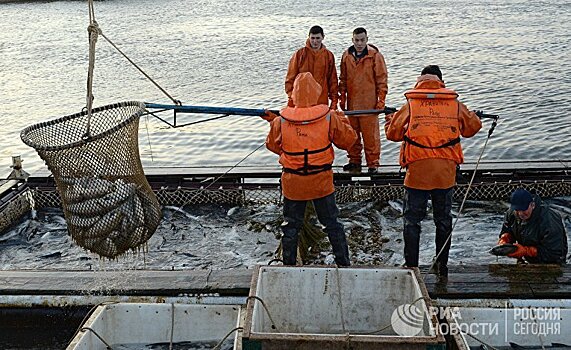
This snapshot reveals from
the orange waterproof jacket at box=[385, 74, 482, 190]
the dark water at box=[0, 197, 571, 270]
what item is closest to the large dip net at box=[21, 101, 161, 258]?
the dark water at box=[0, 197, 571, 270]

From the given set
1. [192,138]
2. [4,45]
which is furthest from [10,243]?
[4,45]

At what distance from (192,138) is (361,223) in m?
7.61

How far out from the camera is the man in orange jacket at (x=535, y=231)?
5203mm

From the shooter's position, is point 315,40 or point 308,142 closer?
point 308,142

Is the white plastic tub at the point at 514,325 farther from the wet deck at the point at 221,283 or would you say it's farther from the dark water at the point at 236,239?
the dark water at the point at 236,239

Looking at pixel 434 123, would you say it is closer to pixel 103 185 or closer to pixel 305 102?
pixel 305 102

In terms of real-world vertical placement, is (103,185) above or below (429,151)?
below

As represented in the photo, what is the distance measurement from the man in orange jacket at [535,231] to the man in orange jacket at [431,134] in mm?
665

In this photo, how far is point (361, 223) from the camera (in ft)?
24.1

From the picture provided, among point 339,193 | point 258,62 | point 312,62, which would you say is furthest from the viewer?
point 258,62

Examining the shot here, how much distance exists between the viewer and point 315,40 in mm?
7293

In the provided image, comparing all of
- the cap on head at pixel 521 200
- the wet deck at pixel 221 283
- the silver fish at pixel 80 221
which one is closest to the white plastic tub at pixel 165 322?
the wet deck at pixel 221 283

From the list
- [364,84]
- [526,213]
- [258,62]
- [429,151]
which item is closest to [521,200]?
[526,213]

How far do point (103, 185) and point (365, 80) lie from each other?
386 cm
